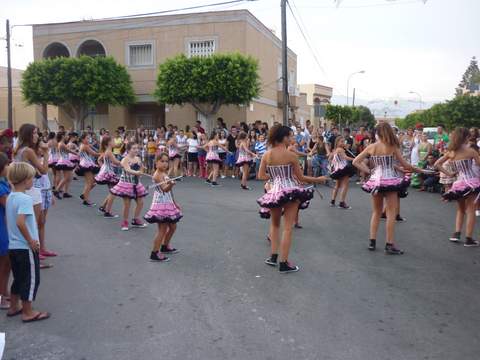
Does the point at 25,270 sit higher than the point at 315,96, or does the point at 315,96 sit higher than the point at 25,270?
the point at 315,96

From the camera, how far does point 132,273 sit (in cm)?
657

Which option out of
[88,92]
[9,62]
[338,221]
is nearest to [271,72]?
[88,92]

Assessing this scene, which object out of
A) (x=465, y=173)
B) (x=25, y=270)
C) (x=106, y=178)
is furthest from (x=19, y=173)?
(x=465, y=173)

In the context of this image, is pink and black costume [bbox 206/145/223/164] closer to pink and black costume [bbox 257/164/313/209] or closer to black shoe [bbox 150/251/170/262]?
black shoe [bbox 150/251/170/262]

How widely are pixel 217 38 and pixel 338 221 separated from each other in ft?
65.5

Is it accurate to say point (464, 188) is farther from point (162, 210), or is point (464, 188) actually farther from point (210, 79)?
point (210, 79)

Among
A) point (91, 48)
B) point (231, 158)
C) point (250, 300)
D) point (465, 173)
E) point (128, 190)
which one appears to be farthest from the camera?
point (91, 48)

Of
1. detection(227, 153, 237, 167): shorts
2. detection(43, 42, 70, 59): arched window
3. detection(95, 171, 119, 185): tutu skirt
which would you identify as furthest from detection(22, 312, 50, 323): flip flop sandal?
detection(43, 42, 70, 59): arched window

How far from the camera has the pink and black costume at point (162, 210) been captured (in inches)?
277

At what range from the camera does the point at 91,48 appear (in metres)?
31.6

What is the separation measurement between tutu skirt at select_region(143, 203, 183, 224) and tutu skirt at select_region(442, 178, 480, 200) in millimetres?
4473

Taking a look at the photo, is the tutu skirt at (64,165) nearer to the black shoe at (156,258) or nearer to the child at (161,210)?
the child at (161,210)

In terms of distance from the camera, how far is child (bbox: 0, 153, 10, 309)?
512cm

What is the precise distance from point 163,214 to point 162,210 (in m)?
0.07
